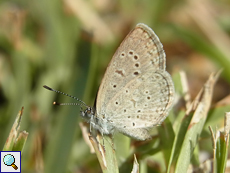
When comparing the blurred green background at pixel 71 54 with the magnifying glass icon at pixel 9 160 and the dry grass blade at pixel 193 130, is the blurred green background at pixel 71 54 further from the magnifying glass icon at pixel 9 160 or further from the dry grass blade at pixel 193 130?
the dry grass blade at pixel 193 130

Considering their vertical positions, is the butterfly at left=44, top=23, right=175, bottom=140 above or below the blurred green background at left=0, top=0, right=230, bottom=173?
below

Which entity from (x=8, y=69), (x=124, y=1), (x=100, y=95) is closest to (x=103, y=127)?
(x=100, y=95)

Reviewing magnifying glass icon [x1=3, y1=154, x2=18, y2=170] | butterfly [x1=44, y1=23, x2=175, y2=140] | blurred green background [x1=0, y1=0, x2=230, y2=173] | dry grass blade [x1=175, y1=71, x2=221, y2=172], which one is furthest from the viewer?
blurred green background [x1=0, y1=0, x2=230, y2=173]

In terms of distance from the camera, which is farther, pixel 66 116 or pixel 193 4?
pixel 193 4

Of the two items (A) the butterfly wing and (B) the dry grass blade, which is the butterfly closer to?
(A) the butterfly wing

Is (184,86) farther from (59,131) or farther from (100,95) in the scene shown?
(59,131)

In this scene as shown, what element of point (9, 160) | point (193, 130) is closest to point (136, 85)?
point (193, 130)

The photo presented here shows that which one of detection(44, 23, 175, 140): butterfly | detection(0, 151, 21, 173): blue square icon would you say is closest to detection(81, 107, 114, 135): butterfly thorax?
detection(44, 23, 175, 140): butterfly

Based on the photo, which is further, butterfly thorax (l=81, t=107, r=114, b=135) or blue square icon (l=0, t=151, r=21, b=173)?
butterfly thorax (l=81, t=107, r=114, b=135)
